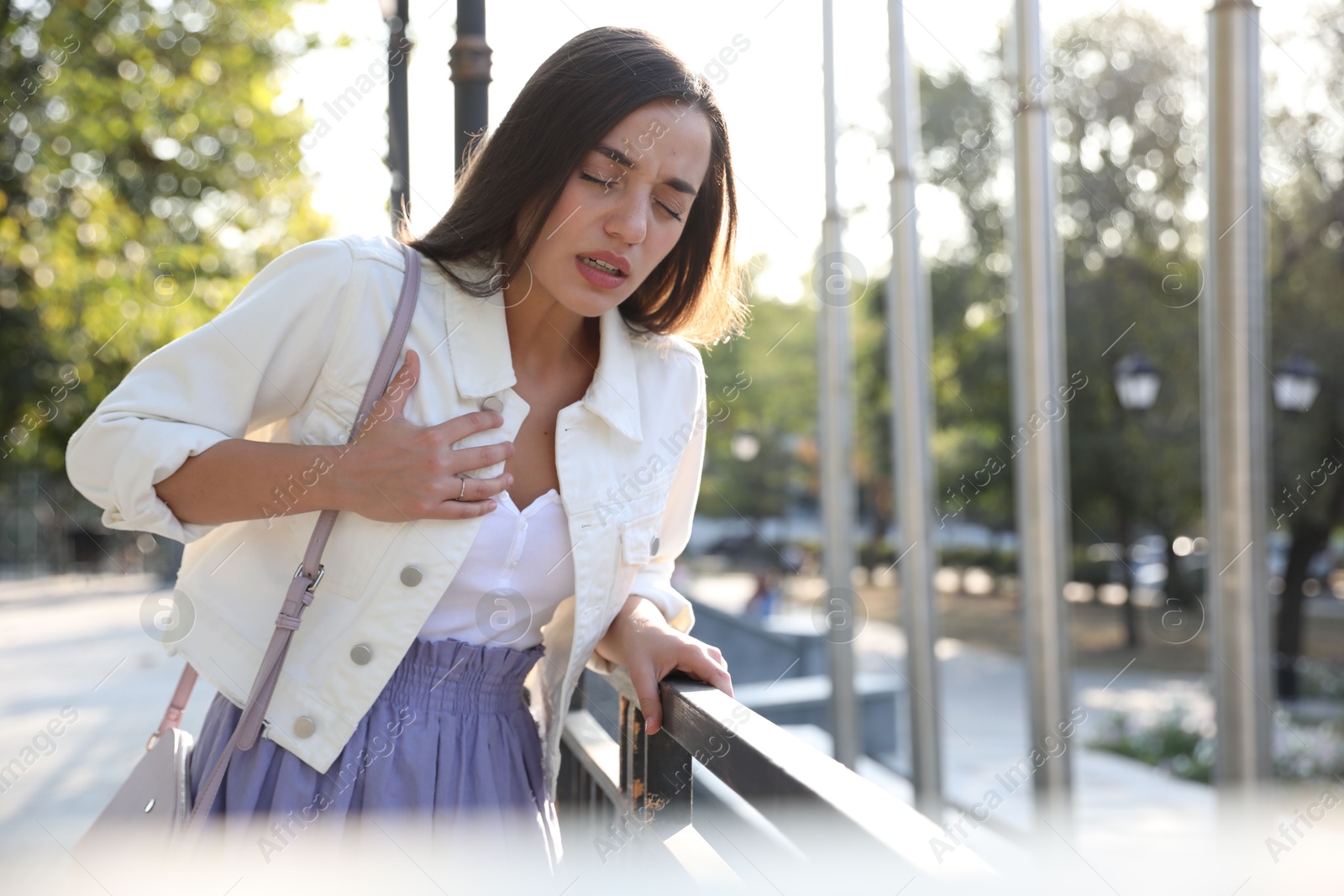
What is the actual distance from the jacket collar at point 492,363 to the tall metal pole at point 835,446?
5.75 meters

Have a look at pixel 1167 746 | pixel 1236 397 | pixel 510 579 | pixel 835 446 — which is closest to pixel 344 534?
pixel 510 579

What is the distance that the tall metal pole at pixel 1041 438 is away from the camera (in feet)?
20.5

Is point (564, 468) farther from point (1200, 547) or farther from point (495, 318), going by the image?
point (1200, 547)

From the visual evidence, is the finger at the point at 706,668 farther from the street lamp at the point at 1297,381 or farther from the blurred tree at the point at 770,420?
the blurred tree at the point at 770,420

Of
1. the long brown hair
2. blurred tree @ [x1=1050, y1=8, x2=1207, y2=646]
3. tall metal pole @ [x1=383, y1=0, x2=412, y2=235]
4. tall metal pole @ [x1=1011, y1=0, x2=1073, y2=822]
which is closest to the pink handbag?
the long brown hair

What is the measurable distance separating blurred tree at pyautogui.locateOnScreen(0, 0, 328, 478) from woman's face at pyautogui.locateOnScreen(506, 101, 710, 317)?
23.4 feet

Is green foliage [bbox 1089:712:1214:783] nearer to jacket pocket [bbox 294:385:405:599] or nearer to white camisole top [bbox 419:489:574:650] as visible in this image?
white camisole top [bbox 419:489:574:650]

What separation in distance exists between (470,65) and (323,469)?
157 centimetres

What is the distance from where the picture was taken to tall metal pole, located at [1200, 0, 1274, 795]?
4.45 m

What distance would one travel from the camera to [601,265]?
1.92m

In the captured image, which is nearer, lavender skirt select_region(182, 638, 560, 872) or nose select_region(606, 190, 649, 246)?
lavender skirt select_region(182, 638, 560, 872)

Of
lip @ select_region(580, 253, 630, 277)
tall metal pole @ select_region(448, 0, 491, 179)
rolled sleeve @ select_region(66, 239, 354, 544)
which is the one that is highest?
tall metal pole @ select_region(448, 0, 491, 179)

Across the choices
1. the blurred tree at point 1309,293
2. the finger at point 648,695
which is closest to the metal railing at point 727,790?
the finger at point 648,695

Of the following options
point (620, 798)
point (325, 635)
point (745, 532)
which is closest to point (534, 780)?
point (620, 798)
